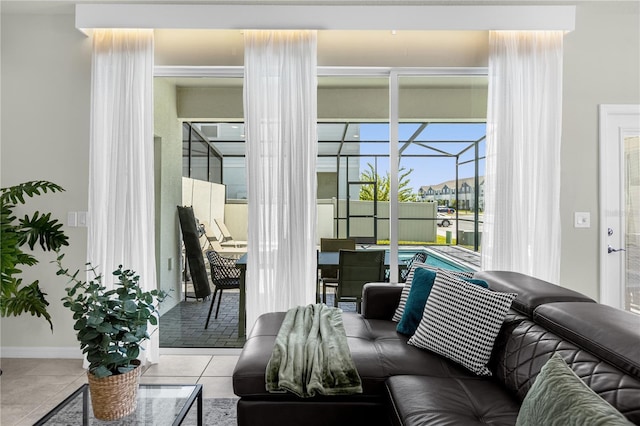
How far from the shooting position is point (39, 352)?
3152 millimetres

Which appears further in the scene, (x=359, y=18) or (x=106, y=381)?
(x=359, y=18)

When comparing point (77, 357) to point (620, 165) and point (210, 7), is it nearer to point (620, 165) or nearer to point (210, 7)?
point (210, 7)

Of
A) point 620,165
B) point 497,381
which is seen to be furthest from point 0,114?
point 620,165

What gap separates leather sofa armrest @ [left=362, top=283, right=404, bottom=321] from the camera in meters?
2.59

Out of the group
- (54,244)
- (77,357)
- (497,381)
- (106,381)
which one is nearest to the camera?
(106,381)

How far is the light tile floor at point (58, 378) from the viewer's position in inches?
93.2

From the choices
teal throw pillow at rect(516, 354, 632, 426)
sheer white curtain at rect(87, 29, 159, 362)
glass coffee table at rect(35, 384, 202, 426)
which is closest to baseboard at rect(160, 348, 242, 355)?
sheer white curtain at rect(87, 29, 159, 362)

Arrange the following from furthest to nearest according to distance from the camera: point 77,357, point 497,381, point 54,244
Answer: point 77,357, point 54,244, point 497,381

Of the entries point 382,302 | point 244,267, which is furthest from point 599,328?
point 244,267

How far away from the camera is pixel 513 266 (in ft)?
10.1

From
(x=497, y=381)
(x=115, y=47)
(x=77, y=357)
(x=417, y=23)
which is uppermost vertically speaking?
(x=417, y=23)

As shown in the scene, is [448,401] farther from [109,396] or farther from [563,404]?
[109,396]

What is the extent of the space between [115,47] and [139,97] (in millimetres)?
433

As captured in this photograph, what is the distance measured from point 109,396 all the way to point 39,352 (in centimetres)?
215
